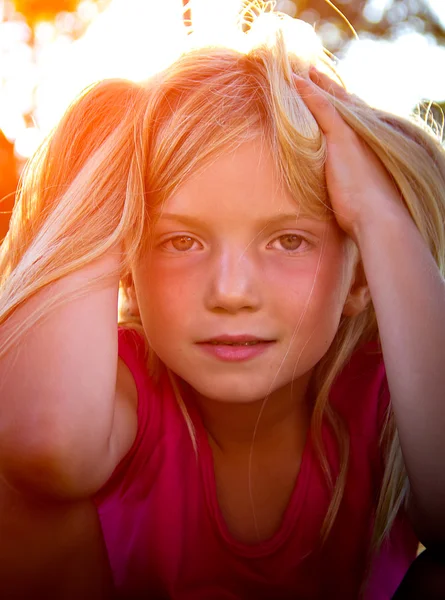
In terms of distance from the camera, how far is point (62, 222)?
122 cm

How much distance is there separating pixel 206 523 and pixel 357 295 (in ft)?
1.89

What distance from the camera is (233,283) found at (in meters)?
1.14

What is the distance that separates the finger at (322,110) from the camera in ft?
4.09

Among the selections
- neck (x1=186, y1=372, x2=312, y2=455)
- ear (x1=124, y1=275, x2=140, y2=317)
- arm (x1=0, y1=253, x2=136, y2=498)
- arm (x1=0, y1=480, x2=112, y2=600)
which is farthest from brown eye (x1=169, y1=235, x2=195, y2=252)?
arm (x1=0, y1=480, x2=112, y2=600)

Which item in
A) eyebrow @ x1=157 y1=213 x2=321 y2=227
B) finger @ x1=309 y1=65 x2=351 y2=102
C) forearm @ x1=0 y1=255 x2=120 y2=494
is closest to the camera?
forearm @ x1=0 y1=255 x2=120 y2=494

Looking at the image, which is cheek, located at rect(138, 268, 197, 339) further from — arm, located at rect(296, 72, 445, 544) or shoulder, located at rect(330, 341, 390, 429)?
shoulder, located at rect(330, 341, 390, 429)

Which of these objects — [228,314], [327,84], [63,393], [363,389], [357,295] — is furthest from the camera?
[363,389]

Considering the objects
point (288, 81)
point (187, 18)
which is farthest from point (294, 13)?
point (288, 81)

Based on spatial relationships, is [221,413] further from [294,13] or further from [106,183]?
[294,13]

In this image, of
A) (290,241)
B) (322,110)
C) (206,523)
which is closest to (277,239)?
(290,241)

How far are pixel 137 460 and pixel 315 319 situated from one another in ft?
1.71

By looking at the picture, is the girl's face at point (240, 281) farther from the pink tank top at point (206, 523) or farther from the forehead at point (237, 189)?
the pink tank top at point (206, 523)

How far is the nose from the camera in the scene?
44.9 inches

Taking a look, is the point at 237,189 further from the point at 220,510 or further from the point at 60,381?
the point at 220,510
